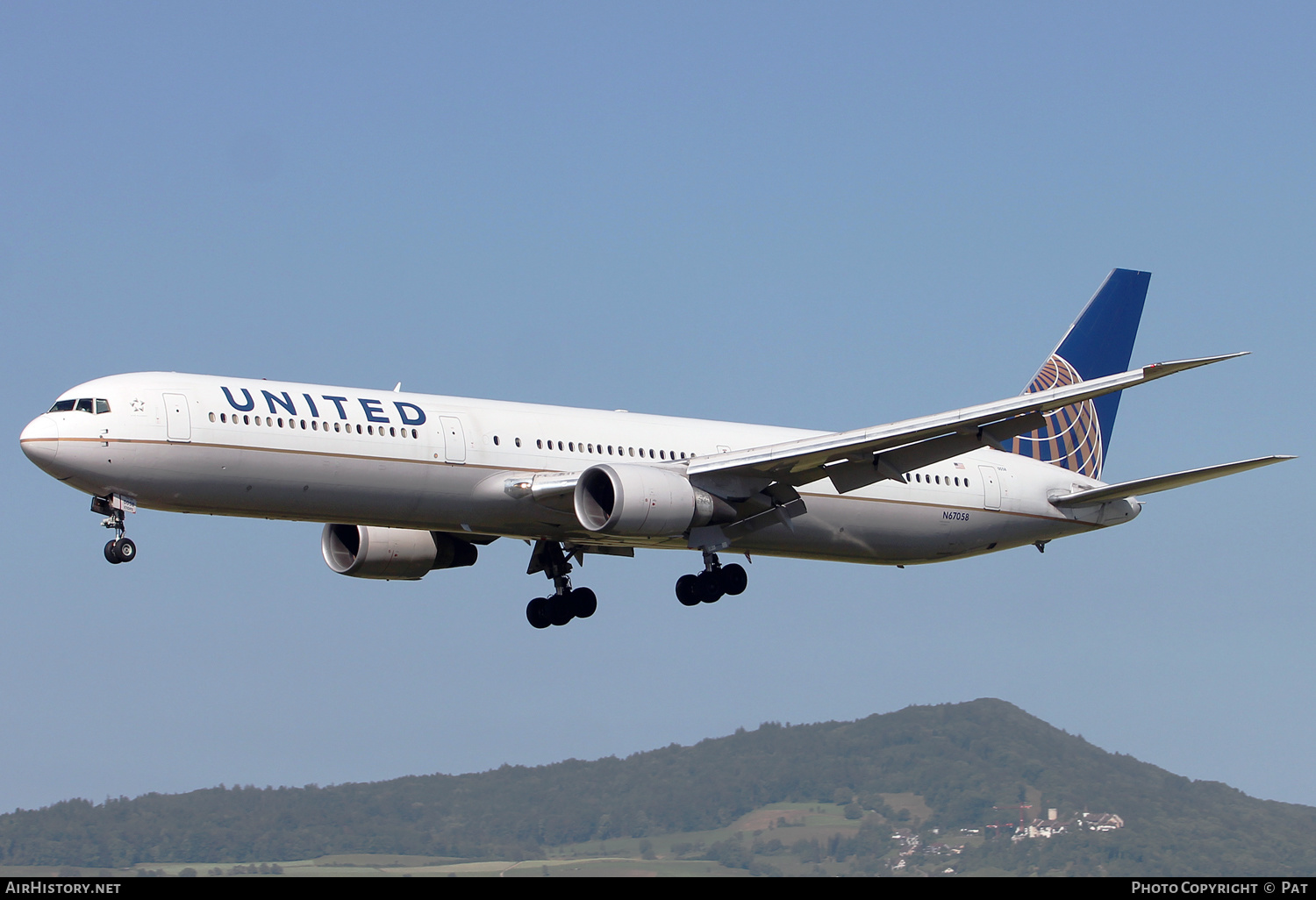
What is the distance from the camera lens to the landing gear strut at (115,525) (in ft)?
106

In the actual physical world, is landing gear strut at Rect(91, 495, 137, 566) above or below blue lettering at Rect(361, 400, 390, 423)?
below

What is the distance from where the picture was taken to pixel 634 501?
114 feet

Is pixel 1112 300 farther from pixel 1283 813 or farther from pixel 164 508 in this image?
pixel 1283 813

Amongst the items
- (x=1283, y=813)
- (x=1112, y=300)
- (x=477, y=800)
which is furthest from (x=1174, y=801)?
(x=1112, y=300)

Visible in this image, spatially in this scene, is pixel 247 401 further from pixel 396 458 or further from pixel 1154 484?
pixel 1154 484

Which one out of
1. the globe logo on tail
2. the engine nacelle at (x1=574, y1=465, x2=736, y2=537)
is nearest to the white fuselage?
the engine nacelle at (x1=574, y1=465, x2=736, y2=537)

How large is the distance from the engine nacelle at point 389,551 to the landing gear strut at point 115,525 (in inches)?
320

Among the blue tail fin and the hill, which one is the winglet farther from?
the hill

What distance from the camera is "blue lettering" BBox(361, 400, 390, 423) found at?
112 feet

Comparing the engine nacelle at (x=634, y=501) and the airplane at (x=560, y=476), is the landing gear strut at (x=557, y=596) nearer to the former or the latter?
the airplane at (x=560, y=476)

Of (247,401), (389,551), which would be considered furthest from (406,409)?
(389,551)

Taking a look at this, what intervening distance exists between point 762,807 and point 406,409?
81.4m

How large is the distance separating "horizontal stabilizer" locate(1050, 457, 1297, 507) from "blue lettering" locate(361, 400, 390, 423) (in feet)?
64.0

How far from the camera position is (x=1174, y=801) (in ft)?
347
